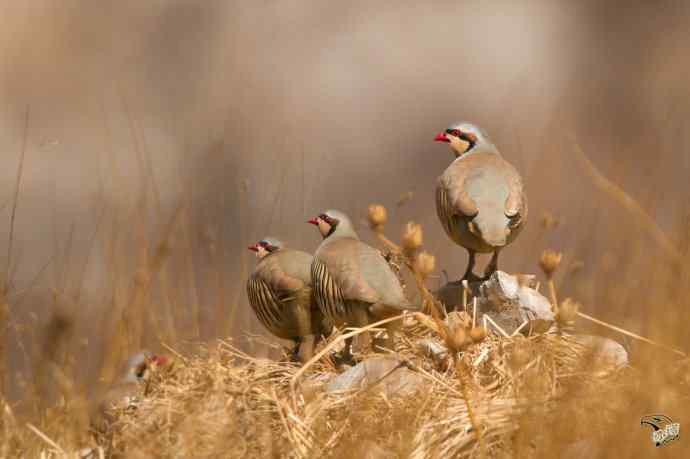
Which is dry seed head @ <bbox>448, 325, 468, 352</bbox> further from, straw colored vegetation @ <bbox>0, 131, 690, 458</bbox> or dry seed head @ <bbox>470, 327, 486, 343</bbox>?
dry seed head @ <bbox>470, 327, 486, 343</bbox>

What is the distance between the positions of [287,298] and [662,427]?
1.63 meters

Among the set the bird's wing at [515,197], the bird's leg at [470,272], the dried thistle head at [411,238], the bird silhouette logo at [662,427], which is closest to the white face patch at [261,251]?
the bird's leg at [470,272]

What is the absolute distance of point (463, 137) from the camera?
3799 mm

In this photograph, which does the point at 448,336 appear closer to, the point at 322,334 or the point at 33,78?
the point at 322,334

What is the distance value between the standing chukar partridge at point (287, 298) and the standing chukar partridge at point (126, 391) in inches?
18.9

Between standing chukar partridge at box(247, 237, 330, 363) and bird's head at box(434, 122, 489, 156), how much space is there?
0.74 m

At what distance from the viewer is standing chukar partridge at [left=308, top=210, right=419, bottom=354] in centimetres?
306

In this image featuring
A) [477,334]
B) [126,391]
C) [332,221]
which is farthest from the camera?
[332,221]

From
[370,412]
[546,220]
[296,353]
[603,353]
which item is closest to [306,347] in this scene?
[296,353]

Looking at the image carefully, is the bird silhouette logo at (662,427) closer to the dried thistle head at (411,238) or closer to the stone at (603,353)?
the stone at (603,353)

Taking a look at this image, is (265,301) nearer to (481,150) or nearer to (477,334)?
(481,150)

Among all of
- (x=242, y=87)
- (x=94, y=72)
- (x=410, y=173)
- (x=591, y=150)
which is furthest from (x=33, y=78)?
(x=242, y=87)

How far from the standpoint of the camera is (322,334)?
138 inches

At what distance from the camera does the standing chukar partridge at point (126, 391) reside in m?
2.73
